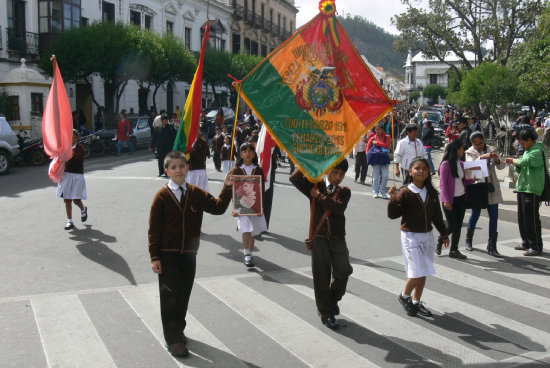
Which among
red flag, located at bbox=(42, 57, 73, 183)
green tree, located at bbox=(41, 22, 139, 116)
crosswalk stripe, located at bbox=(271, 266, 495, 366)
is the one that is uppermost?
green tree, located at bbox=(41, 22, 139, 116)

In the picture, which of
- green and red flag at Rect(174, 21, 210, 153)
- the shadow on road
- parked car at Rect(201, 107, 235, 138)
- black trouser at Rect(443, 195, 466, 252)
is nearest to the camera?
green and red flag at Rect(174, 21, 210, 153)

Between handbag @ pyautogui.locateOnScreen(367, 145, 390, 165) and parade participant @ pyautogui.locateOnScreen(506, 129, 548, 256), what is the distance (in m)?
4.86

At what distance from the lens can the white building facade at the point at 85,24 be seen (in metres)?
26.7

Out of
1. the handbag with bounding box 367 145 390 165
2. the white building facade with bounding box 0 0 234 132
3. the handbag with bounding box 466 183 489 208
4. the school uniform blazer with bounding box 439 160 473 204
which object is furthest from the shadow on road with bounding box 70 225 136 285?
the white building facade with bounding box 0 0 234 132

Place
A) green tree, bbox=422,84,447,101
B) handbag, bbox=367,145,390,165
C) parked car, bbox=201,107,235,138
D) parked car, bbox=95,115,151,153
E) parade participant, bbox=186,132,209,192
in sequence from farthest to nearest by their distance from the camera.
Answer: green tree, bbox=422,84,447,101
parked car, bbox=201,107,235,138
parked car, bbox=95,115,151,153
handbag, bbox=367,145,390,165
parade participant, bbox=186,132,209,192

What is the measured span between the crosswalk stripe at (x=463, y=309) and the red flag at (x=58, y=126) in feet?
15.8

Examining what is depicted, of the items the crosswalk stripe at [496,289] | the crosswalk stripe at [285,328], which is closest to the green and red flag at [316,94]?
the crosswalk stripe at [285,328]

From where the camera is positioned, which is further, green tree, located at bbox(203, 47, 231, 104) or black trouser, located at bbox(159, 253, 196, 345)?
green tree, located at bbox(203, 47, 231, 104)

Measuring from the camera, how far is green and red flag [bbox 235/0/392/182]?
5.30 m

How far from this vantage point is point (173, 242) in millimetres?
4594

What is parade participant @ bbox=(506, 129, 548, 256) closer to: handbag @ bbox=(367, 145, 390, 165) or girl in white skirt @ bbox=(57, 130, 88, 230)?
handbag @ bbox=(367, 145, 390, 165)

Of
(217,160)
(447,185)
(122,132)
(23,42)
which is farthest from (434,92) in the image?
(447,185)

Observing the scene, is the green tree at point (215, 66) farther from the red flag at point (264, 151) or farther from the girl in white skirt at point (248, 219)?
the girl in white skirt at point (248, 219)

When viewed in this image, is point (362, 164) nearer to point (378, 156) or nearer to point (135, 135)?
point (378, 156)
